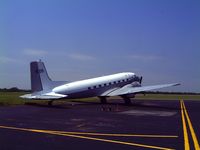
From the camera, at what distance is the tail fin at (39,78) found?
3688 cm

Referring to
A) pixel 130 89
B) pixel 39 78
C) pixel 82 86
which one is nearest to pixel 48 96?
pixel 39 78

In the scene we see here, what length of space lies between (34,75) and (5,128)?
20.8 meters

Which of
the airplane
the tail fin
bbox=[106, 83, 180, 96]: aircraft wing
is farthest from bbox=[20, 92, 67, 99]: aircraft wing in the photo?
bbox=[106, 83, 180, 96]: aircraft wing

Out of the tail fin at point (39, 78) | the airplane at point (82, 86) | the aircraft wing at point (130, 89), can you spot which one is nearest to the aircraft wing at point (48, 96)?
the airplane at point (82, 86)

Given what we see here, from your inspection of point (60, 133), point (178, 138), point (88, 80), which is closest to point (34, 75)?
point (88, 80)

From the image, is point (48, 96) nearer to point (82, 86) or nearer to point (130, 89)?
point (82, 86)

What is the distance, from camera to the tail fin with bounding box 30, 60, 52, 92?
36.9 m

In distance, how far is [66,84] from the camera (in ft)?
128

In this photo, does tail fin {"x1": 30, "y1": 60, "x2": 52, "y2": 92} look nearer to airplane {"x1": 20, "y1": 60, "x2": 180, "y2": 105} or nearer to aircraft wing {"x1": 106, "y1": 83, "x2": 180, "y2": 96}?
airplane {"x1": 20, "y1": 60, "x2": 180, "y2": 105}

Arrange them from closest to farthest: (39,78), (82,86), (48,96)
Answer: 1. (48,96)
2. (39,78)
3. (82,86)

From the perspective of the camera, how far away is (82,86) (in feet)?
132

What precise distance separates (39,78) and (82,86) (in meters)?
5.89

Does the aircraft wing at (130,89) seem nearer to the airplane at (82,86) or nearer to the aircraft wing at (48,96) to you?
the airplane at (82,86)

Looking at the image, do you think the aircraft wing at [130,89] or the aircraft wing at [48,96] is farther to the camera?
the aircraft wing at [130,89]
